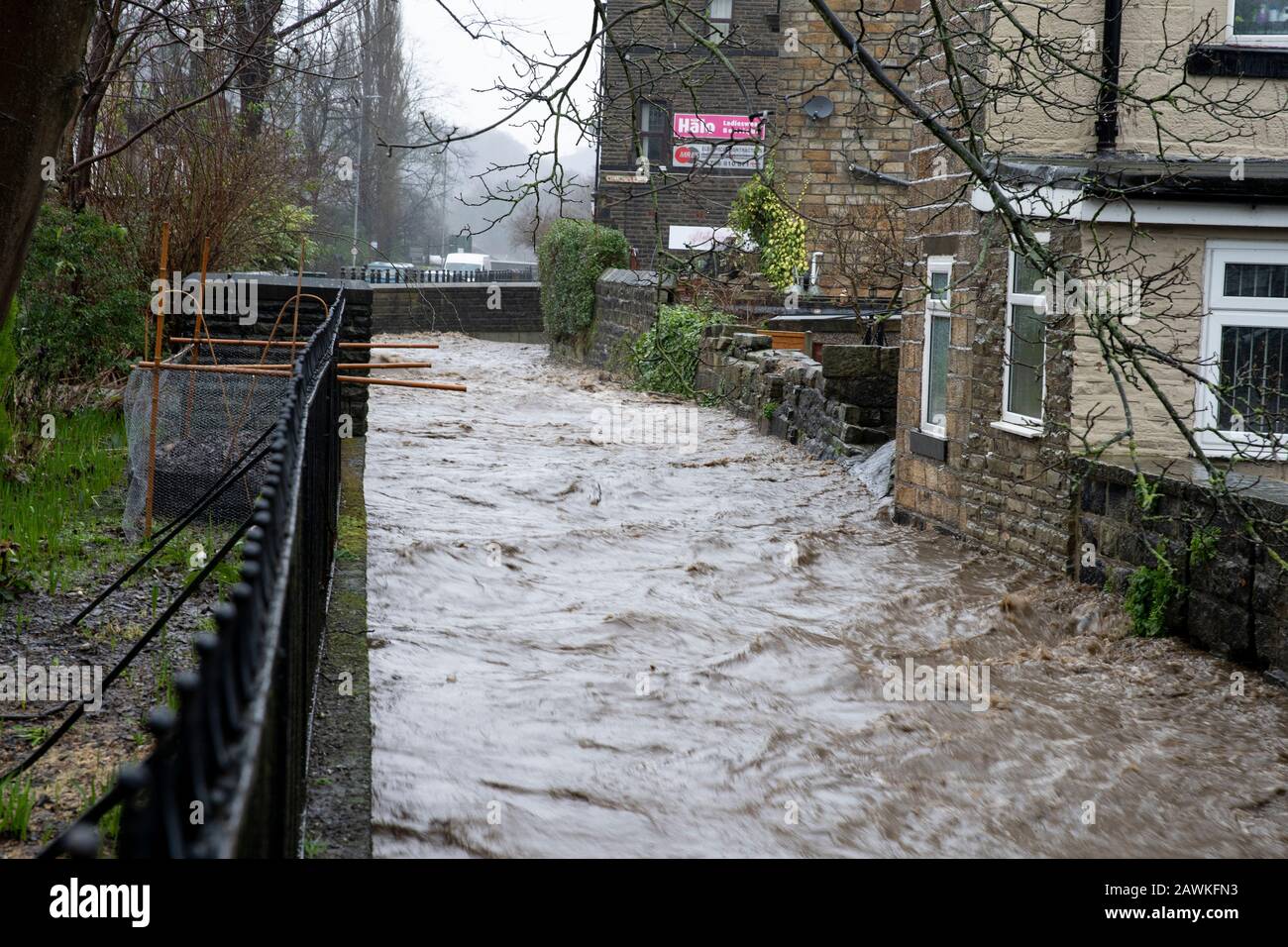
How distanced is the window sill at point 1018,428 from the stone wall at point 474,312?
24.5 meters

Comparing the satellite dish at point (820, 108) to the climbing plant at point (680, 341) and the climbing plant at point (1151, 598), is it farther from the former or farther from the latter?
the climbing plant at point (1151, 598)

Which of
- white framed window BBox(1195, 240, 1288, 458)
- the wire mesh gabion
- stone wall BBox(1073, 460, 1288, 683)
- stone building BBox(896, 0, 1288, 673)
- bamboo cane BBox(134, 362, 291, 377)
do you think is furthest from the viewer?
white framed window BBox(1195, 240, 1288, 458)

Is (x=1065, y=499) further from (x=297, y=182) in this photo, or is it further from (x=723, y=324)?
(x=297, y=182)

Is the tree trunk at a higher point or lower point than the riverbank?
higher

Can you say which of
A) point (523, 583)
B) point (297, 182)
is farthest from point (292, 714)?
point (297, 182)

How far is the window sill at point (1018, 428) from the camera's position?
33.9ft

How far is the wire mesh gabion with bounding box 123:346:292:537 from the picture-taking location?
30.0ft

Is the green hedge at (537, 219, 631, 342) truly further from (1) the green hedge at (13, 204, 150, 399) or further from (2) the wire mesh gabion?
(2) the wire mesh gabion

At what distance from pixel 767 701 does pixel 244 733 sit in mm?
5853

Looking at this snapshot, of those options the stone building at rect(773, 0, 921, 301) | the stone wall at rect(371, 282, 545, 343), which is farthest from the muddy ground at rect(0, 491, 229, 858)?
the stone wall at rect(371, 282, 545, 343)

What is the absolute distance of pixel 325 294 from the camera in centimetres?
1148

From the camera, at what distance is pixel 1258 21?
11.0 m

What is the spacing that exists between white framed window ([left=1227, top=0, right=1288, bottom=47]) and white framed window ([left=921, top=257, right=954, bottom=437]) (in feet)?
9.14
